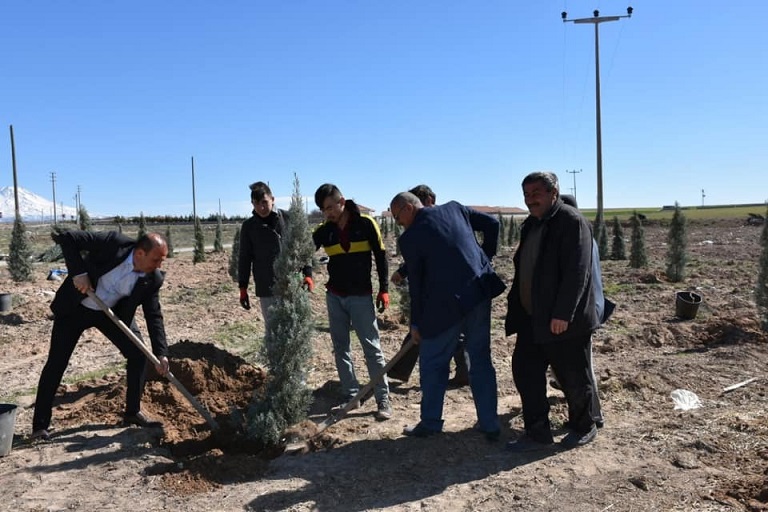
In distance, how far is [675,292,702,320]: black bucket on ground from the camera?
31.0 ft

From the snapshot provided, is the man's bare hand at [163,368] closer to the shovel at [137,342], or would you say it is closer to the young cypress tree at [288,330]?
the shovel at [137,342]

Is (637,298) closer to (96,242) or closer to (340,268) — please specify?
(340,268)

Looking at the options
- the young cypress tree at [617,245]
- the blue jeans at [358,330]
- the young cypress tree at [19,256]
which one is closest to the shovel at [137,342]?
the blue jeans at [358,330]

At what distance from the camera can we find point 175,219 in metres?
83.9

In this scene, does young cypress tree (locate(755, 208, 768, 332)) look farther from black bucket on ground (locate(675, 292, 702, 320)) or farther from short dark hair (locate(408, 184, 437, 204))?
short dark hair (locate(408, 184, 437, 204))

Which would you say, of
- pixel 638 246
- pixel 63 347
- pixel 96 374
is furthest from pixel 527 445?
pixel 638 246

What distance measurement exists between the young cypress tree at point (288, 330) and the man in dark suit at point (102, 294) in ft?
2.79

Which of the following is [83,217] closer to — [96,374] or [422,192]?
[96,374]

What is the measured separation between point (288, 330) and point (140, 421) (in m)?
1.60

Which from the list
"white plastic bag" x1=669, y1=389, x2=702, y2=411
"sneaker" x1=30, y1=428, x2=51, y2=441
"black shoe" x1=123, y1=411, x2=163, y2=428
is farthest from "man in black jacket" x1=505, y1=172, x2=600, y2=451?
"sneaker" x1=30, y1=428, x2=51, y2=441

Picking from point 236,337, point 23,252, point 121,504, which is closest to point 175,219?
point 23,252

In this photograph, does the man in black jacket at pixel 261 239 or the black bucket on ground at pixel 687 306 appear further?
the black bucket on ground at pixel 687 306

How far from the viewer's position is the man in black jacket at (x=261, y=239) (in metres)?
5.47

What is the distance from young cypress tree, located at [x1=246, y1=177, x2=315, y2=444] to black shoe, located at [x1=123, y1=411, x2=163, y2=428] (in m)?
0.97
